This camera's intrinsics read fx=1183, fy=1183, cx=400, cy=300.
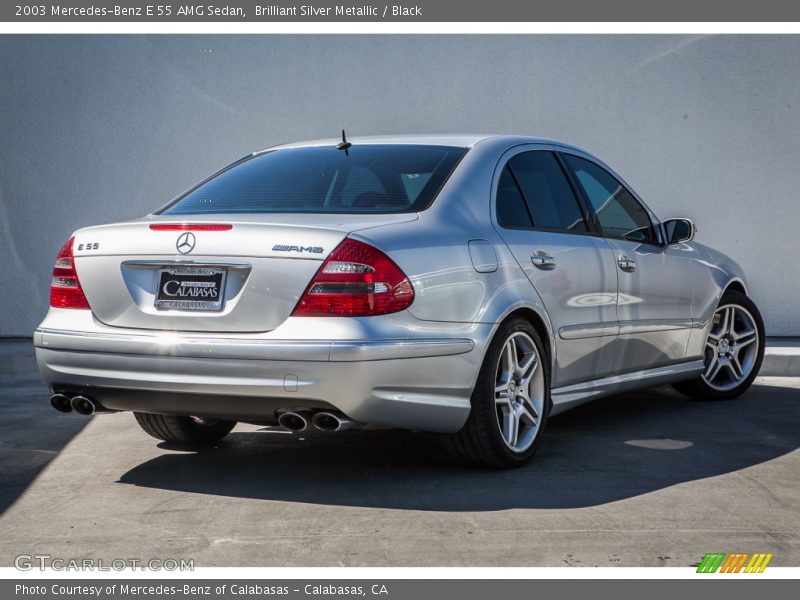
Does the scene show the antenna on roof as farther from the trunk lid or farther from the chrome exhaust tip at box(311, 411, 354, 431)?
the chrome exhaust tip at box(311, 411, 354, 431)

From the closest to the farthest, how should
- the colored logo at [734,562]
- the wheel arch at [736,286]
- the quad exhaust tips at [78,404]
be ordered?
the colored logo at [734,562]
the quad exhaust tips at [78,404]
the wheel arch at [736,286]

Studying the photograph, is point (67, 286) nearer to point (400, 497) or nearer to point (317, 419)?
point (317, 419)

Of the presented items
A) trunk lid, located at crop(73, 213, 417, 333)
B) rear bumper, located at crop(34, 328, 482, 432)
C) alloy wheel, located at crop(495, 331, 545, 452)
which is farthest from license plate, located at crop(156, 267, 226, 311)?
alloy wheel, located at crop(495, 331, 545, 452)

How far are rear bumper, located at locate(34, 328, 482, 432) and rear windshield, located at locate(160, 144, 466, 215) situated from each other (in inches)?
27.7

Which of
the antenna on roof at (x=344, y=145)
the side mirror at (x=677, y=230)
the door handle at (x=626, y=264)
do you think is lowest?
the door handle at (x=626, y=264)

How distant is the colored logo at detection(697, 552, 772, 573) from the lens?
3.67 m

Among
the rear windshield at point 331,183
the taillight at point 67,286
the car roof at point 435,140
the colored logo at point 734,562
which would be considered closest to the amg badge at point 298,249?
the rear windshield at point 331,183

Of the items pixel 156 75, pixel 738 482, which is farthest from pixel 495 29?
pixel 738 482

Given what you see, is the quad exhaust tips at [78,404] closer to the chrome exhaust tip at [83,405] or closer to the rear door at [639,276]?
the chrome exhaust tip at [83,405]

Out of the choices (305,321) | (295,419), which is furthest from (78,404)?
(305,321)

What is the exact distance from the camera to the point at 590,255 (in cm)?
575

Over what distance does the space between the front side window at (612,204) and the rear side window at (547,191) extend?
175mm

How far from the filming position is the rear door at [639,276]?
6.09 m

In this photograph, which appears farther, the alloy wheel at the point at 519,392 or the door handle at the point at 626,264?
the door handle at the point at 626,264
